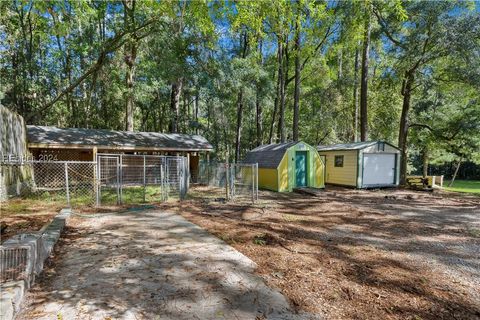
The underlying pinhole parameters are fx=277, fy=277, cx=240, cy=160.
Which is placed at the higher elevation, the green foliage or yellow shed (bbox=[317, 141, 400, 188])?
the green foliage

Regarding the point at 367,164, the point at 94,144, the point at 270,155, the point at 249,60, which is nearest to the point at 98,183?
the point at 94,144

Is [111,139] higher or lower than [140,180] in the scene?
higher

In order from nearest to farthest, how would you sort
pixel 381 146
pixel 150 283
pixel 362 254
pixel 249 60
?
pixel 150 283
pixel 362 254
pixel 381 146
pixel 249 60

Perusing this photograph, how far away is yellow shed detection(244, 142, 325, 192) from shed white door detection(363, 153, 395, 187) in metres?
2.39

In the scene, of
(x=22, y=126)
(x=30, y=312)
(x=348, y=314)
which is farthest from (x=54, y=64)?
(x=348, y=314)

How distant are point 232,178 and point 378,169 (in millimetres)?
9032

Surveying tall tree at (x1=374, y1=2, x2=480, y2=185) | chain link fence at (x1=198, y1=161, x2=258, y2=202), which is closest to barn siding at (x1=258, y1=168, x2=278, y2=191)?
chain link fence at (x1=198, y1=161, x2=258, y2=202)

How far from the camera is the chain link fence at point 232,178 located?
35.6ft

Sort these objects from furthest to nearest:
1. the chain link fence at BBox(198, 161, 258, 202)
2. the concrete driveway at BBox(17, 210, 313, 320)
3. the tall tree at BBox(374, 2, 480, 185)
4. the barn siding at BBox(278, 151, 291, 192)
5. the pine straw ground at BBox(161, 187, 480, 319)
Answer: the barn siding at BBox(278, 151, 291, 192), the tall tree at BBox(374, 2, 480, 185), the chain link fence at BBox(198, 161, 258, 202), the pine straw ground at BBox(161, 187, 480, 319), the concrete driveway at BBox(17, 210, 313, 320)

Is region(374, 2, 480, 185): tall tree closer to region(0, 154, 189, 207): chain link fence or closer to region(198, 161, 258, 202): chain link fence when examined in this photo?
region(198, 161, 258, 202): chain link fence

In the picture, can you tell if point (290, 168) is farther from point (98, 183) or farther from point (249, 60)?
point (98, 183)

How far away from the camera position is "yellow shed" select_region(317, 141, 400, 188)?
14.7 metres

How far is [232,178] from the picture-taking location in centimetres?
1084

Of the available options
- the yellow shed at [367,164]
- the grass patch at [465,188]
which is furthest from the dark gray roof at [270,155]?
the grass patch at [465,188]
